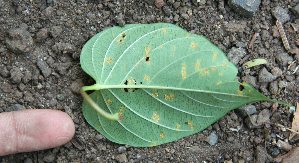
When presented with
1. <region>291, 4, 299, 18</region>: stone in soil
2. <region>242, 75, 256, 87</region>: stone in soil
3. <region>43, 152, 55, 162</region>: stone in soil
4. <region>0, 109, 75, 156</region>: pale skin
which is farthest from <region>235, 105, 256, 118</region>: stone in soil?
<region>43, 152, 55, 162</region>: stone in soil

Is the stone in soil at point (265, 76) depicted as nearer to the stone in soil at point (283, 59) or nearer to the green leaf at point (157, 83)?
the stone in soil at point (283, 59)

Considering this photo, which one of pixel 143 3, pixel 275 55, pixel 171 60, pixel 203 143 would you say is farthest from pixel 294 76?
pixel 143 3

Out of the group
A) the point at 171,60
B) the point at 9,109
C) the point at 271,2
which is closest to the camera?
the point at 171,60

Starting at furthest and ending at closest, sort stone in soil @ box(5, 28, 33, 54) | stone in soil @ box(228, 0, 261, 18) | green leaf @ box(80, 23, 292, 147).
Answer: stone in soil @ box(228, 0, 261, 18), stone in soil @ box(5, 28, 33, 54), green leaf @ box(80, 23, 292, 147)

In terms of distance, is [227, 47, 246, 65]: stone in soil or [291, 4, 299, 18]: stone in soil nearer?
[227, 47, 246, 65]: stone in soil

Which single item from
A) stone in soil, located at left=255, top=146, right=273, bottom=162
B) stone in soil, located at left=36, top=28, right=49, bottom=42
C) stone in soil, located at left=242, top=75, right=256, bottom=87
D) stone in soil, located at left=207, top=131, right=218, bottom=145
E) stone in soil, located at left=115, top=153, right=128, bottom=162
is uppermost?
stone in soil, located at left=36, top=28, right=49, bottom=42

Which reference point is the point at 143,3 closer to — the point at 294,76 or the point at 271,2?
the point at 271,2

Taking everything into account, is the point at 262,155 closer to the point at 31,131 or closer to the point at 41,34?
the point at 31,131

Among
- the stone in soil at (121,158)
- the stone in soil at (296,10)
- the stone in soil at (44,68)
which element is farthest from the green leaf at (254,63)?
Result: the stone in soil at (44,68)

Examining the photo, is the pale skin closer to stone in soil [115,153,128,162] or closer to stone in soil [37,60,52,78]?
stone in soil [37,60,52,78]
